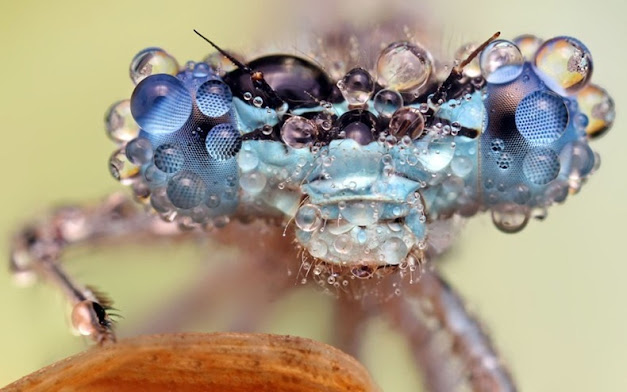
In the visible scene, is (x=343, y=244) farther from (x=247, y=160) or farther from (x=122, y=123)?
(x=122, y=123)

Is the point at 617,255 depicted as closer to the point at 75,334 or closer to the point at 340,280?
the point at 340,280

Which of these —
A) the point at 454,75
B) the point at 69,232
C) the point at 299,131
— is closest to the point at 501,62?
the point at 454,75

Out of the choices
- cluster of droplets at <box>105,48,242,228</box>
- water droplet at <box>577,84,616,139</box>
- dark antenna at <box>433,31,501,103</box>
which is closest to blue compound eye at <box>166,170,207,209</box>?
cluster of droplets at <box>105,48,242,228</box>

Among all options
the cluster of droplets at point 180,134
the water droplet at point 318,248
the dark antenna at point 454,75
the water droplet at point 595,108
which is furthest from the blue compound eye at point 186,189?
the water droplet at point 595,108

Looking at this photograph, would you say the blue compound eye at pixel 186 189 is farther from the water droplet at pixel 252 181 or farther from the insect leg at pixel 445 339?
the insect leg at pixel 445 339

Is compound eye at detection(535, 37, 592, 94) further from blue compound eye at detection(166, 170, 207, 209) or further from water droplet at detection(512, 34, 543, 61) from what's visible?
blue compound eye at detection(166, 170, 207, 209)

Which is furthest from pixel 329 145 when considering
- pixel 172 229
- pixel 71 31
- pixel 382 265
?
pixel 71 31

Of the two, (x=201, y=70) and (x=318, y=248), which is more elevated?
(x=201, y=70)
